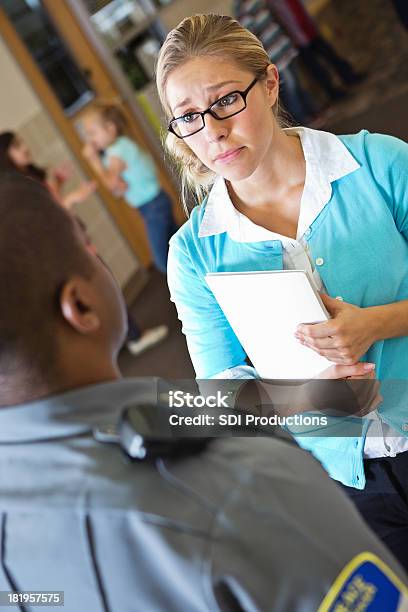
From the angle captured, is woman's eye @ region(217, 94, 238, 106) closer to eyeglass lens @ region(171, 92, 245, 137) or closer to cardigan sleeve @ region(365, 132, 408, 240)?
eyeglass lens @ region(171, 92, 245, 137)

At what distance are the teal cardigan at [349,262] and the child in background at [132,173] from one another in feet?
1.73

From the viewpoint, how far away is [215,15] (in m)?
0.84

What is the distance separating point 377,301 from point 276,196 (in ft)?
0.66

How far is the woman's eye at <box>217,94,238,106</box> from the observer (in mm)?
821

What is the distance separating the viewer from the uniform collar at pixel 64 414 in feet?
1.82

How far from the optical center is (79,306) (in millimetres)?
574

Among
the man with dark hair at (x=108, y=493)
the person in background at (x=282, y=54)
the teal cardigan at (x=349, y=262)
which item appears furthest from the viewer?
the person in background at (x=282, y=54)

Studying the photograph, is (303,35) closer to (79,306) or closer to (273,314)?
(273,314)

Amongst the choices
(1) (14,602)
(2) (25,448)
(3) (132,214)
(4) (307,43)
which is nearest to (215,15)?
(2) (25,448)

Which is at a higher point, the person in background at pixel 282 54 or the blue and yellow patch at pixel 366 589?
the person in background at pixel 282 54

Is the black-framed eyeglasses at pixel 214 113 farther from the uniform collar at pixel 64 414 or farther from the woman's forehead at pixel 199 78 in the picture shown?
the uniform collar at pixel 64 414

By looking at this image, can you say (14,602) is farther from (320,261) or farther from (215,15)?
(215,15)

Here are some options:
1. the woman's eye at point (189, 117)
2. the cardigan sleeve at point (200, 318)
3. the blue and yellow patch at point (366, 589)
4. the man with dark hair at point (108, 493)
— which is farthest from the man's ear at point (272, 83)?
the blue and yellow patch at point (366, 589)

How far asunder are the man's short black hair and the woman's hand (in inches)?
13.1
